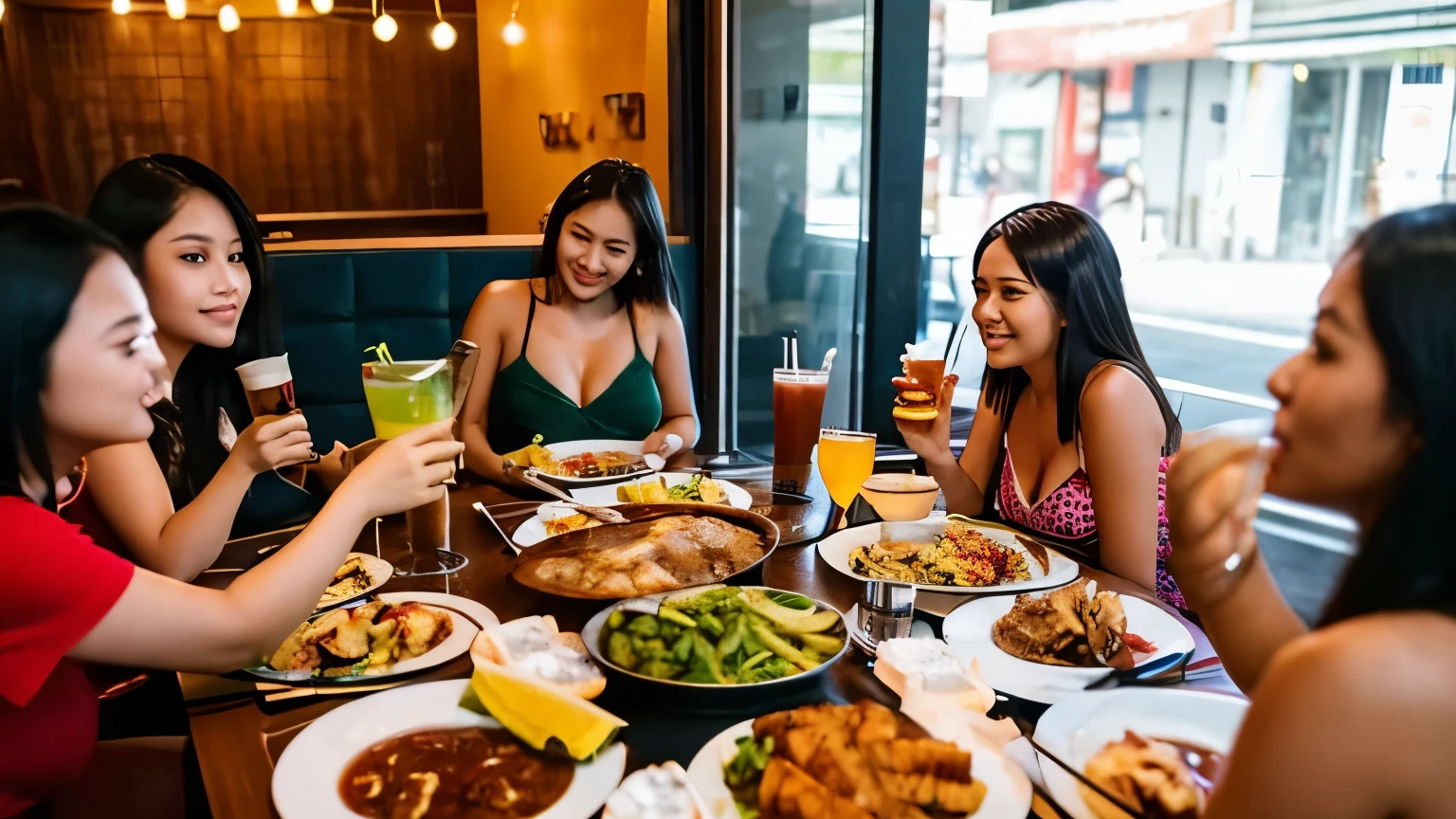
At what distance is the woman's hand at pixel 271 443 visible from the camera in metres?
1.55

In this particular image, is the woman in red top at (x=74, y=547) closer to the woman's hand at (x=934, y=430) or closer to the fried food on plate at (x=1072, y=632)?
the fried food on plate at (x=1072, y=632)

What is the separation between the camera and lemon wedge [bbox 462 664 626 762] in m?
1.01

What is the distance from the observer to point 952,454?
2.22 meters

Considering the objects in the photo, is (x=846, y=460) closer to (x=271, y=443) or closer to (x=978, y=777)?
(x=978, y=777)

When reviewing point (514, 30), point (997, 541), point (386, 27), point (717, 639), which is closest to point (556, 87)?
point (514, 30)

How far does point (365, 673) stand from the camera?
48.1 inches

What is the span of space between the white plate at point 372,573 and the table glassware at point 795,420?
2.66 ft

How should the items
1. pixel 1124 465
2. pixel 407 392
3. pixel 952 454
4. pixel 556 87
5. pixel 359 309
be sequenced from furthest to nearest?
pixel 556 87, pixel 359 309, pixel 952 454, pixel 1124 465, pixel 407 392

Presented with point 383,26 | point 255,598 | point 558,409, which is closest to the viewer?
point 255,598

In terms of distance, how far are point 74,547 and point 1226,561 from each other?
1.21m

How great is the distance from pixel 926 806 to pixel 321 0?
6.79m

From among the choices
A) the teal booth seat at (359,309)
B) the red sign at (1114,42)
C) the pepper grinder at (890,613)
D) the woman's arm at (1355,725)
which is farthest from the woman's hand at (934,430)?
the red sign at (1114,42)

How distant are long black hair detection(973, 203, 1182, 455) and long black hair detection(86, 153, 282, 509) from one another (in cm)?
154

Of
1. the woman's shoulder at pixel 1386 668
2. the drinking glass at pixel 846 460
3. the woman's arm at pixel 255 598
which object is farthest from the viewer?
the drinking glass at pixel 846 460
